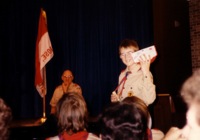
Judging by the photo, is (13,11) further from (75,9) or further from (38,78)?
(38,78)

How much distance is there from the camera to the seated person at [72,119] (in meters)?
1.85

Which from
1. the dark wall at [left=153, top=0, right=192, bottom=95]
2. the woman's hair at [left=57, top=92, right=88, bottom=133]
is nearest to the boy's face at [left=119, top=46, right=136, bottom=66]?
the woman's hair at [left=57, top=92, right=88, bottom=133]

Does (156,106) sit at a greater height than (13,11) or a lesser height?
lesser

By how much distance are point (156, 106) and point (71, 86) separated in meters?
1.56

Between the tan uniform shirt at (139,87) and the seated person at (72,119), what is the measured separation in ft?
1.45

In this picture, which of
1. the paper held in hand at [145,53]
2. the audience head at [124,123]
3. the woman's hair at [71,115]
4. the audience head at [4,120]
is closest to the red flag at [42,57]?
the paper held in hand at [145,53]

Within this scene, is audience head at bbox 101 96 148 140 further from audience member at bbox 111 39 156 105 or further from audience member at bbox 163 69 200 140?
audience member at bbox 111 39 156 105

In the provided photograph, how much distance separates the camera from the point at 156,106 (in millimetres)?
5352

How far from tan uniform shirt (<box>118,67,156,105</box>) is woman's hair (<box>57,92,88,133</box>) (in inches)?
17.1

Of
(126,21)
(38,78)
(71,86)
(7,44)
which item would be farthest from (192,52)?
(7,44)

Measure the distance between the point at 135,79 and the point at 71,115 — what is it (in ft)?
1.94

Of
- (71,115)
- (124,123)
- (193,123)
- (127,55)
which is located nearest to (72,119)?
(71,115)

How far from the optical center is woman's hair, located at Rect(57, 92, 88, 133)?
6.07 ft

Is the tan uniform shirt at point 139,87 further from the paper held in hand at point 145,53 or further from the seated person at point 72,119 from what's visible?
the seated person at point 72,119
